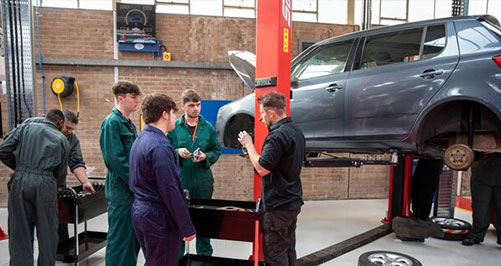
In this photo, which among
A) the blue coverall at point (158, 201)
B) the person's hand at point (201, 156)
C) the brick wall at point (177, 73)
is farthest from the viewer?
the brick wall at point (177, 73)

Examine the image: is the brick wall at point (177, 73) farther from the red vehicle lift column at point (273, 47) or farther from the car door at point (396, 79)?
the red vehicle lift column at point (273, 47)

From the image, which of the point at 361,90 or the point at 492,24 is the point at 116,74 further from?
the point at 492,24

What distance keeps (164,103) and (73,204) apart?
63.7 inches

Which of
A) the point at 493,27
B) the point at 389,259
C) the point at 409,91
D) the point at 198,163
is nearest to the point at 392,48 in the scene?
the point at 409,91

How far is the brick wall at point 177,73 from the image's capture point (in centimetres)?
565

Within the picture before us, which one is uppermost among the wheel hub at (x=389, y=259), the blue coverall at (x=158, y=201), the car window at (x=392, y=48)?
the car window at (x=392, y=48)

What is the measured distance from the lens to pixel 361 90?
2869 millimetres

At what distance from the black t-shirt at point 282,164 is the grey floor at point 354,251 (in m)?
1.66

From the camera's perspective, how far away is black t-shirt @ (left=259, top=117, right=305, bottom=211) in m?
2.04

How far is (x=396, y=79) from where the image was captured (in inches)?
106

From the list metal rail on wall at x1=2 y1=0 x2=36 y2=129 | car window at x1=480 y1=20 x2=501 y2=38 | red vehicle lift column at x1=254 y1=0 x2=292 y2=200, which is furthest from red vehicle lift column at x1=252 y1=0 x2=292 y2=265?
metal rail on wall at x1=2 y1=0 x2=36 y2=129

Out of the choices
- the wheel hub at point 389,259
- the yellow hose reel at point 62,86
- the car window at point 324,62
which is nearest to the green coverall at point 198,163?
the car window at point 324,62

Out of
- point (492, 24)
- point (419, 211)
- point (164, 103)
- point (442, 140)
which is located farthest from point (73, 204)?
point (419, 211)

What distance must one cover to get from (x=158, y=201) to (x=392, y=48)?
2.59 metres
